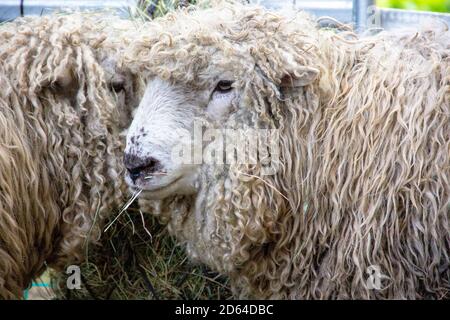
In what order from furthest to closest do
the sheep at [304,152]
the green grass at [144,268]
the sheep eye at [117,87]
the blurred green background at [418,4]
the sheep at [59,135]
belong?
the blurred green background at [418,4] → the green grass at [144,268] → the sheep eye at [117,87] → the sheep at [59,135] → the sheep at [304,152]

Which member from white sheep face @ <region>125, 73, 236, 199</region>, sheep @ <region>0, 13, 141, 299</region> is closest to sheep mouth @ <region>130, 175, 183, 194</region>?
white sheep face @ <region>125, 73, 236, 199</region>

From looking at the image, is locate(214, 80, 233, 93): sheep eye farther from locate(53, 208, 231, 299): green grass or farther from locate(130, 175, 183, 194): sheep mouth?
locate(53, 208, 231, 299): green grass

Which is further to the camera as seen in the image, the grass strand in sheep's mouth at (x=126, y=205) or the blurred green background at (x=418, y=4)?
the blurred green background at (x=418, y=4)

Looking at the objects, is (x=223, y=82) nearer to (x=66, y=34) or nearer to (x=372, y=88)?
(x=372, y=88)

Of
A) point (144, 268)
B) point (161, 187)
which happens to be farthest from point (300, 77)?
point (144, 268)

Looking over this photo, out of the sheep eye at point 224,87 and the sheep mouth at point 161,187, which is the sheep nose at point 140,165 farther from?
the sheep eye at point 224,87

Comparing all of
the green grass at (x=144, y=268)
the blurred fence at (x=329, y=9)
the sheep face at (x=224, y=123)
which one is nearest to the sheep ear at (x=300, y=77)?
the sheep face at (x=224, y=123)

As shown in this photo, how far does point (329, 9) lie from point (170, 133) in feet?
5.92

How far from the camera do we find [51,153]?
12.0 ft

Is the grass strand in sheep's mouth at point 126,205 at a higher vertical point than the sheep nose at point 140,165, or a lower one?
lower

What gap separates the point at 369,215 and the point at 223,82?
0.80 m

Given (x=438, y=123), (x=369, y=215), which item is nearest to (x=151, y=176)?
(x=369, y=215)

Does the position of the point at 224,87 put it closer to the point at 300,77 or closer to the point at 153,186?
the point at 300,77

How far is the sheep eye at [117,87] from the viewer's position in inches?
150
